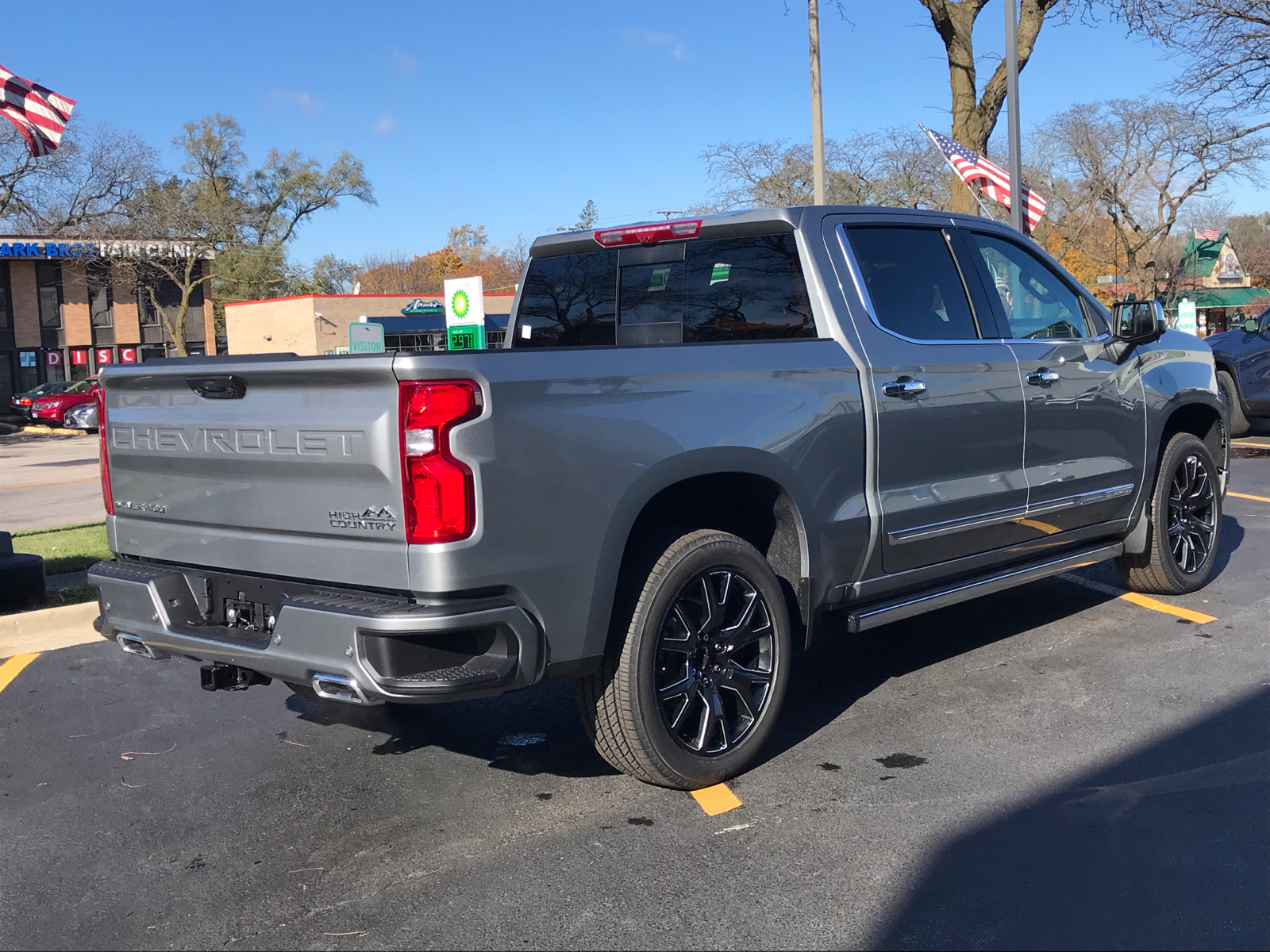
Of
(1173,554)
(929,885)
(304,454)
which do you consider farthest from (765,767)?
(1173,554)

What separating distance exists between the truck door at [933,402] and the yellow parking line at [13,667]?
14.0 ft

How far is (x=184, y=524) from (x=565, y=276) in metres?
2.18

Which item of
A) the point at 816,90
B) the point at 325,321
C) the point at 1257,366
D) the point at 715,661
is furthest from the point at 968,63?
the point at 325,321

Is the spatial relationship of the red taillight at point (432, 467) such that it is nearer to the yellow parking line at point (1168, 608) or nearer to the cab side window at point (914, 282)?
the cab side window at point (914, 282)

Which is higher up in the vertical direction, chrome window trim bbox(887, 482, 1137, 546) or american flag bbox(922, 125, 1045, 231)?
american flag bbox(922, 125, 1045, 231)

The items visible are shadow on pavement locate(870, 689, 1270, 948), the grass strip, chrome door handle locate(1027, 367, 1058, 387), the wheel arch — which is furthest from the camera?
the grass strip

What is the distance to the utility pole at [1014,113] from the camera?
570 inches

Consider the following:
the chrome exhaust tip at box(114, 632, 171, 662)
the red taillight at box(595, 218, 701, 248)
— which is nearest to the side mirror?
the red taillight at box(595, 218, 701, 248)

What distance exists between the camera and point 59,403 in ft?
113

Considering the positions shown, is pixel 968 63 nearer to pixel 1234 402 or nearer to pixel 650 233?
pixel 1234 402

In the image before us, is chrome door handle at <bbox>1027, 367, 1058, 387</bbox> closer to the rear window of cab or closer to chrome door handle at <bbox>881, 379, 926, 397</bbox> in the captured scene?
chrome door handle at <bbox>881, 379, 926, 397</bbox>

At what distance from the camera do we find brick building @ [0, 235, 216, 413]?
44.4 m

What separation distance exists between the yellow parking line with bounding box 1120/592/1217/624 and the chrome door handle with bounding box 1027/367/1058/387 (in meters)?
1.72

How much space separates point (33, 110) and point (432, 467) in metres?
11.4
